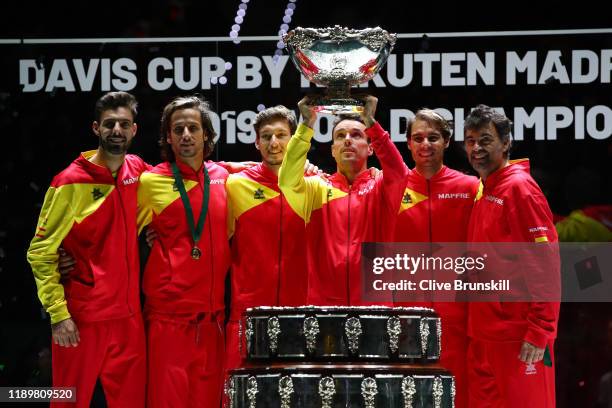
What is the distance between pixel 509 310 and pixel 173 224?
1.73 m

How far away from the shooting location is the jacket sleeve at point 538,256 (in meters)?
5.10

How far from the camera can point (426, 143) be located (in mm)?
5508

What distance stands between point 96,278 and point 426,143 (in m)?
1.81

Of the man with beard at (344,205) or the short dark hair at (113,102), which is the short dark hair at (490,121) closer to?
the man with beard at (344,205)

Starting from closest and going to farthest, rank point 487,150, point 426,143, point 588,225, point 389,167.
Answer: point 389,167 < point 487,150 < point 426,143 < point 588,225

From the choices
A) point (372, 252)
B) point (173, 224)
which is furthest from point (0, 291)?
point (372, 252)

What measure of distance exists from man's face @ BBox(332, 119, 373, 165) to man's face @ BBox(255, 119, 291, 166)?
273mm

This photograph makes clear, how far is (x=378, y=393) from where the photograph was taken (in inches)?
148

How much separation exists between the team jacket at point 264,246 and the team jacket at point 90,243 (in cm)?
54

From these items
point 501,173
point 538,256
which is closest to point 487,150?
point 501,173

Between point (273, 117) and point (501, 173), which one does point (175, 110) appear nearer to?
point (273, 117)

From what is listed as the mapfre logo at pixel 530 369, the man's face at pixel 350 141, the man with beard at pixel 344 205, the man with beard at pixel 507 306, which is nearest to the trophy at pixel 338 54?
the man with beard at pixel 344 205

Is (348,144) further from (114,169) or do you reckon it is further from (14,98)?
(14,98)

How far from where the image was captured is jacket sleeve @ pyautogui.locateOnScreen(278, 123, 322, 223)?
4902 millimetres
